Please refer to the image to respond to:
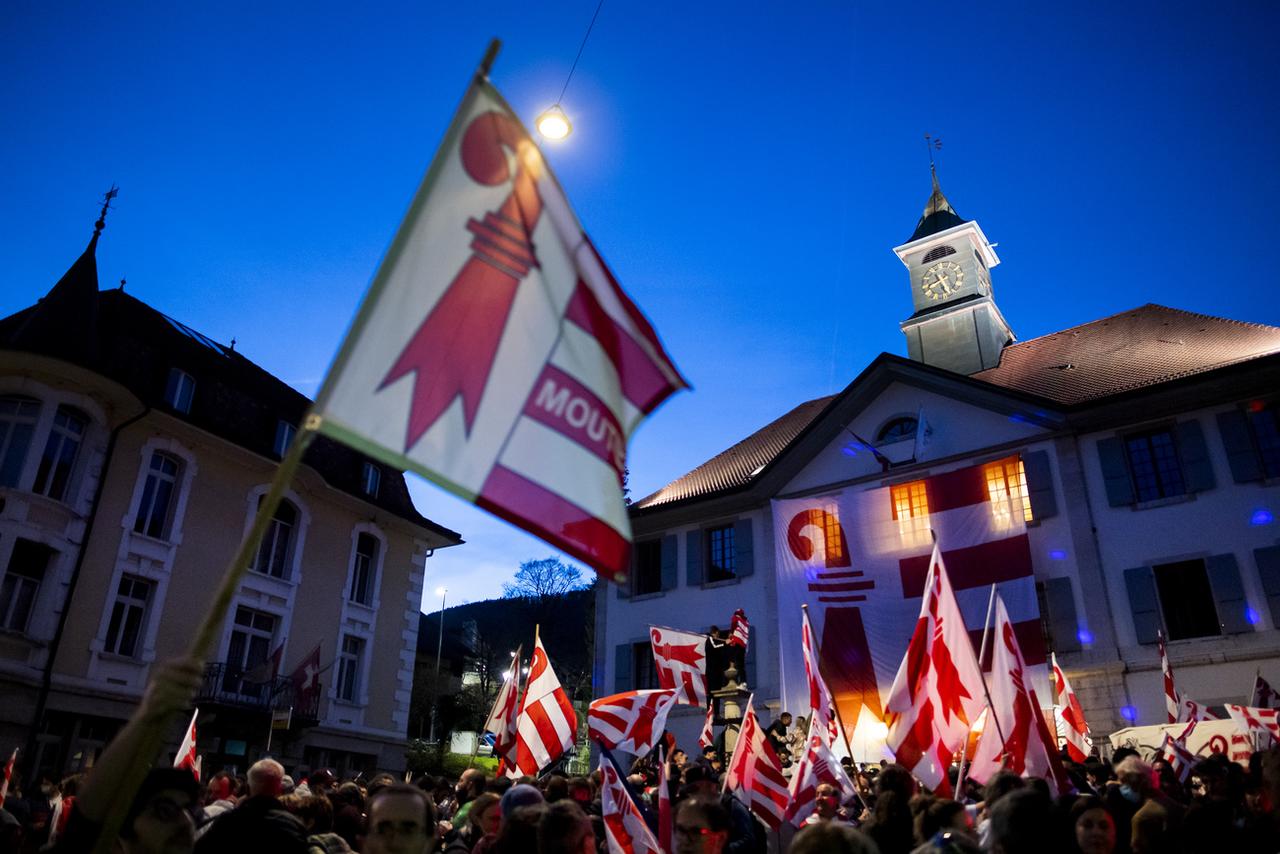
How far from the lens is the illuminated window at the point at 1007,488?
64.6 ft

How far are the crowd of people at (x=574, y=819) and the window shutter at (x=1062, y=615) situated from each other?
36.3 ft

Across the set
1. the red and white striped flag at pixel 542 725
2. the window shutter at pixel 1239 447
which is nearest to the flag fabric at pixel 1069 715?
the window shutter at pixel 1239 447

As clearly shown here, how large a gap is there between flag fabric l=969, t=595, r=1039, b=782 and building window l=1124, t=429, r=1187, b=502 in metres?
11.9

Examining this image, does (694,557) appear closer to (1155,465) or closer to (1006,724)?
(1155,465)

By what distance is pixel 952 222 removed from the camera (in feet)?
103

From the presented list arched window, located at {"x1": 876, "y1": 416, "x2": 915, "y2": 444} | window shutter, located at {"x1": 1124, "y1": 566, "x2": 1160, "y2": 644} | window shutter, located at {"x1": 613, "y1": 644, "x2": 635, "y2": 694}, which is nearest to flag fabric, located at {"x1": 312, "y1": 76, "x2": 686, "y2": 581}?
window shutter, located at {"x1": 1124, "y1": 566, "x2": 1160, "y2": 644}

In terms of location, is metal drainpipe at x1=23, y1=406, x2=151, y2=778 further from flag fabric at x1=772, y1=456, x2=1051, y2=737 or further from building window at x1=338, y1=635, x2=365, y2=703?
flag fabric at x1=772, y1=456, x2=1051, y2=737

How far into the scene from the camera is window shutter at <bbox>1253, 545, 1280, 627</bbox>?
55.5 ft

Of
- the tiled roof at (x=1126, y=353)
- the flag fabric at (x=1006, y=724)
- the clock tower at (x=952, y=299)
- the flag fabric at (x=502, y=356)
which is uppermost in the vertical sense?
the clock tower at (x=952, y=299)

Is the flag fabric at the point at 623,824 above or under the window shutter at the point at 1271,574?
under

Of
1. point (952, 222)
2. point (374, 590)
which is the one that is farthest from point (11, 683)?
point (952, 222)

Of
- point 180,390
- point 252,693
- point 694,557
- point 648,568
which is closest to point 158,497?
point 180,390

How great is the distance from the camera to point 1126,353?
22.2 meters

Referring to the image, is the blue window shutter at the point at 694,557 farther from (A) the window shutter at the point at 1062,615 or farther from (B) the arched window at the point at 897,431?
(A) the window shutter at the point at 1062,615
